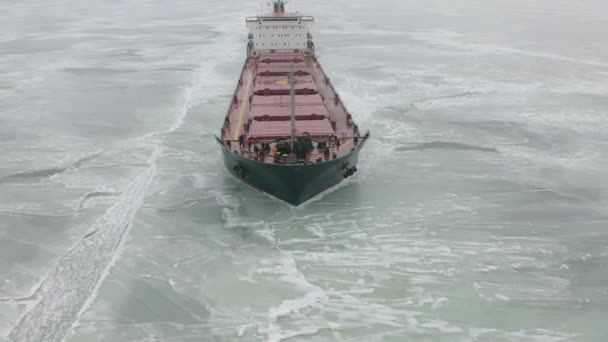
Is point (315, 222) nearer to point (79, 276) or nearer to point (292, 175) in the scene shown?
point (292, 175)

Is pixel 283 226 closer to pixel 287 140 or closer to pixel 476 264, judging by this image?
pixel 287 140

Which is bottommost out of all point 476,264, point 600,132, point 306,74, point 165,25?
point 476,264

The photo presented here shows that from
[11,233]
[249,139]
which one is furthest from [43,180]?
[249,139]

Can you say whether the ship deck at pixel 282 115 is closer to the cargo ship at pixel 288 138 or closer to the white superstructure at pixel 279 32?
the cargo ship at pixel 288 138

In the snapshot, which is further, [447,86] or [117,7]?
[117,7]

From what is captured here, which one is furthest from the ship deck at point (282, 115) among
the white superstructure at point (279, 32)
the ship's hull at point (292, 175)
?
the white superstructure at point (279, 32)

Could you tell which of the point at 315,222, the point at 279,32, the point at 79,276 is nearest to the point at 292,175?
the point at 315,222

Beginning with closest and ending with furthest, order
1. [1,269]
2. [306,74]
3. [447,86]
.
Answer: [1,269] → [306,74] → [447,86]

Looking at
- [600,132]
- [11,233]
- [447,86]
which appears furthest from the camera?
[447,86]
